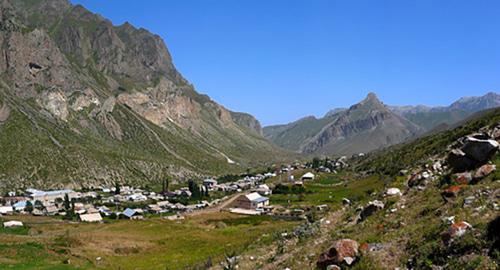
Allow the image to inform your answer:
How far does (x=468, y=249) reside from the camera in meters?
14.6

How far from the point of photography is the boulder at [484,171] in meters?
20.0

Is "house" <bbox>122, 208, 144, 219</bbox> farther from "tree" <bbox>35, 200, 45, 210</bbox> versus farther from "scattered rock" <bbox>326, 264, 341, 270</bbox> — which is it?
"scattered rock" <bbox>326, 264, 341, 270</bbox>

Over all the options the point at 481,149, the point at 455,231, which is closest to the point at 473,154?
the point at 481,149

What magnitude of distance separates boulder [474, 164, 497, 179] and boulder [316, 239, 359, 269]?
21.9 feet

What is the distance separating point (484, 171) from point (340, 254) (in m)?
7.87

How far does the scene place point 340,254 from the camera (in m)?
17.0

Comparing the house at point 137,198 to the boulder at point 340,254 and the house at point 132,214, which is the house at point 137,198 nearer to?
the house at point 132,214

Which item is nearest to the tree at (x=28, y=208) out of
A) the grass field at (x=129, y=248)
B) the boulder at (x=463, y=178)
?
the grass field at (x=129, y=248)

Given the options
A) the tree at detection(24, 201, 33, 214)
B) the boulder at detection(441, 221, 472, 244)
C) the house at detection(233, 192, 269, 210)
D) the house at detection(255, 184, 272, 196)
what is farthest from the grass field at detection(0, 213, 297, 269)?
the house at detection(255, 184, 272, 196)

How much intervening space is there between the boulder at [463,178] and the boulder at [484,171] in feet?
1.15

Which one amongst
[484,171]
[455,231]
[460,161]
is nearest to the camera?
[455,231]

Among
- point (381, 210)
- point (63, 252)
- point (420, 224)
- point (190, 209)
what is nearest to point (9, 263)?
point (63, 252)

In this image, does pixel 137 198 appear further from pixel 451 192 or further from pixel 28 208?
pixel 451 192

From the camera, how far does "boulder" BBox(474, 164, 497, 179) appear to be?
20.0 m
